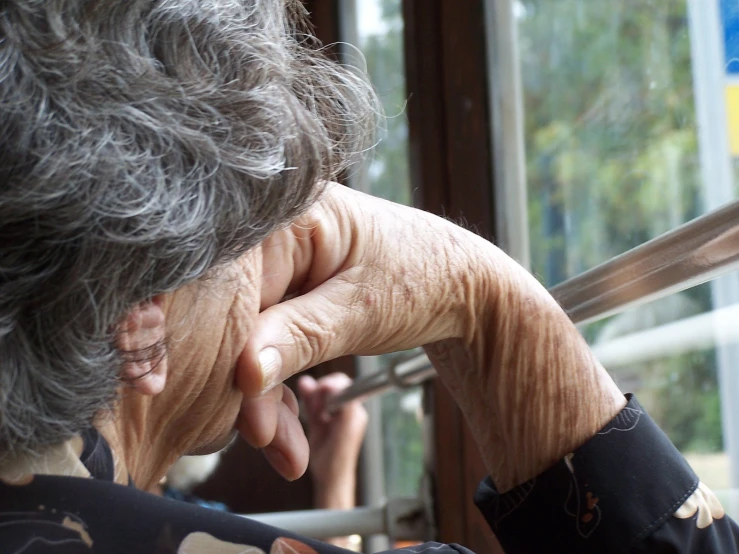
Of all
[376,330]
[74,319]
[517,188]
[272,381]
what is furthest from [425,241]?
[517,188]

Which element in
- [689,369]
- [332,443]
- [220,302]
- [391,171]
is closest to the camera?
[220,302]

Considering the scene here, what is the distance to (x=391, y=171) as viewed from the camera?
6.21 ft

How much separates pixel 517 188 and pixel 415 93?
246mm

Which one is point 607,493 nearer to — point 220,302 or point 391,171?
point 220,302

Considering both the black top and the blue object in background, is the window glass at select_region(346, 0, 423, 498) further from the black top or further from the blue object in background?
the black top

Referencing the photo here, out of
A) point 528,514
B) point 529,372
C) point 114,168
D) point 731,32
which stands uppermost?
point 731,32

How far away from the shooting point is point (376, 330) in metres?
0.72

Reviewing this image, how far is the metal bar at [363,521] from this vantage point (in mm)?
1250

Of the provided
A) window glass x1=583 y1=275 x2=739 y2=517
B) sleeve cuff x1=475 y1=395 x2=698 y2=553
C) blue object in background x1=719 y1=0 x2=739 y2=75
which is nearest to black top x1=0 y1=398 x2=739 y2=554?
sleeve cuff x1=475 y1=395 x2=698 y2=553

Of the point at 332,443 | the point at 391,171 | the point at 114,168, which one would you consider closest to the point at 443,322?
the point at 114,168

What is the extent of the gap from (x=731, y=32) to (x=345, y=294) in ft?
2.08

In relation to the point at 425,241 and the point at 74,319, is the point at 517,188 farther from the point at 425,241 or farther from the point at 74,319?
the point at 74,319

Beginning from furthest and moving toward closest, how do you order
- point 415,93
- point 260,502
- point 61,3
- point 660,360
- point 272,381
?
point 260,502
point 415,93
point 660,360
point 272,381
point 61,3

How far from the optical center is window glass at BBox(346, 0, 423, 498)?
177 cm
